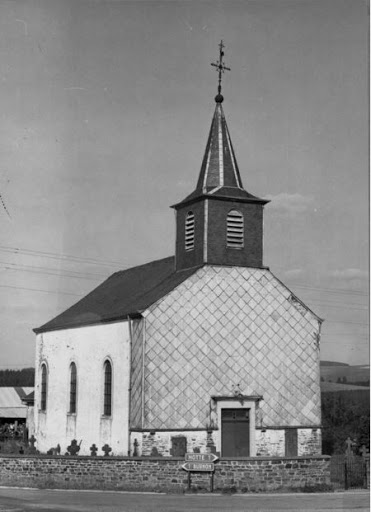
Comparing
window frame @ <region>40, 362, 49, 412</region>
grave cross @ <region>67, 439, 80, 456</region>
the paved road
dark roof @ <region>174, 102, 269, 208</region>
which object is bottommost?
the paved road

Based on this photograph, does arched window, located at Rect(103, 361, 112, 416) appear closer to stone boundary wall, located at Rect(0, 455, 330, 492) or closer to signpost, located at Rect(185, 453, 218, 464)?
stone boundary wall, located at Rect(0, 455, 330, 492)

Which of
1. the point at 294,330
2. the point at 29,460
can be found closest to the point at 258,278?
the point at 294,330

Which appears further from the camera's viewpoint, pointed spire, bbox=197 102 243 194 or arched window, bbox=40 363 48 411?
arched window, bbox=40 363 48 411

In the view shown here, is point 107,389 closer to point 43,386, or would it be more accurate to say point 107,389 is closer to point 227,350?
point 227,350

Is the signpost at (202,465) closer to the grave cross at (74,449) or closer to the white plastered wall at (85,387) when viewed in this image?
the white plastered wall at (85,387)

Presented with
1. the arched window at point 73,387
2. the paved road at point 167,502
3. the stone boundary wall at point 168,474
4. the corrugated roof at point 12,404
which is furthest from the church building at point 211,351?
the corrugated roof at point 12,404

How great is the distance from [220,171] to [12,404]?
124ft

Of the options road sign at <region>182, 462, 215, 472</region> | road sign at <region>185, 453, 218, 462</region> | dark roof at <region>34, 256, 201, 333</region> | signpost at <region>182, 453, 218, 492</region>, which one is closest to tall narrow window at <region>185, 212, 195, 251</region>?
dark roof at <region>34, 256, 201, 333</region>

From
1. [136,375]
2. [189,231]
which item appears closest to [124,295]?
[189,231]

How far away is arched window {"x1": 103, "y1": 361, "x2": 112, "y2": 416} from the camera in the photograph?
115ft

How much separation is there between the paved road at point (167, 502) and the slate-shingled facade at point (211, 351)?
231 inches

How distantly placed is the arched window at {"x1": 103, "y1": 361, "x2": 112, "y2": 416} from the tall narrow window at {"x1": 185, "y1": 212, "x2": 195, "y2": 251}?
5866 mm

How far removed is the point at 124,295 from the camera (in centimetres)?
3866

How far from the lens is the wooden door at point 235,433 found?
108ft
